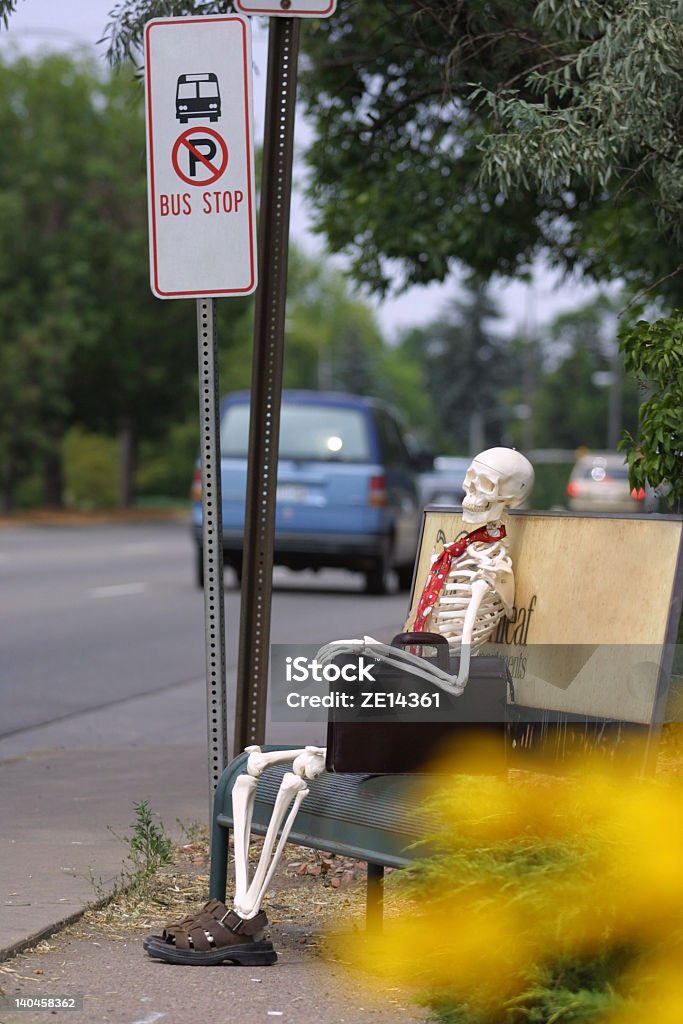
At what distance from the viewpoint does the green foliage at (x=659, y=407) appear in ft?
18.5

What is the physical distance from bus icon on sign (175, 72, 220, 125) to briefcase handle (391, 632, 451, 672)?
1.97m

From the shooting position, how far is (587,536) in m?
4.83

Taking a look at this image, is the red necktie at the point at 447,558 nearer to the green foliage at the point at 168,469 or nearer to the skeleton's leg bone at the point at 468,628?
the skeleton's leg bone at the point at 468,628

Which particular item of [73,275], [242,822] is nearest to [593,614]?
[242,822]

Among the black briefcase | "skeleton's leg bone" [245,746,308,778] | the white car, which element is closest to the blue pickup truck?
"skeleton's leg bone" [245,746,308,778]

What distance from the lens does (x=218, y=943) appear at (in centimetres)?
457

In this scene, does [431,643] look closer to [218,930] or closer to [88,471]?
[218,930]

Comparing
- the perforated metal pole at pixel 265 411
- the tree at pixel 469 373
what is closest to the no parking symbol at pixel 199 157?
the perforated metal pole at pixel 265 411

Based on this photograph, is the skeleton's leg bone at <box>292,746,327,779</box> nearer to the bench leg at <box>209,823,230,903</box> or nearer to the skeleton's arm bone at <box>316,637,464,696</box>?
the skeleton's arm bone at <box>316,637,464,696</box>

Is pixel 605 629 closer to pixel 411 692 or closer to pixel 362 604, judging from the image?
pixel 411 692

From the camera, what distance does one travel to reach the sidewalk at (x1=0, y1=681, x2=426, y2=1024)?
431 centimetres

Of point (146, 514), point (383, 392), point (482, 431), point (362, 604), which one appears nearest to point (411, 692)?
point (362, 604)

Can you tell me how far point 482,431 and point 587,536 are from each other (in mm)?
128168

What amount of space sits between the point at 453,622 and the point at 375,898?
2.48 ft
